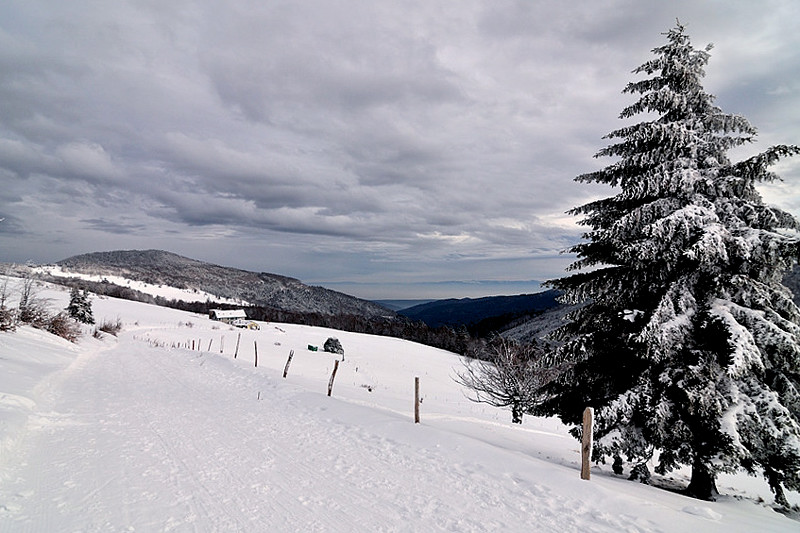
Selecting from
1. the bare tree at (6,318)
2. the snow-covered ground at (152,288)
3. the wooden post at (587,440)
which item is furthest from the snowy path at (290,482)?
the snow-covered ground at (152,288)

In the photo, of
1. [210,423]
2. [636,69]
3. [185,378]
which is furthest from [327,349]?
[636,69]

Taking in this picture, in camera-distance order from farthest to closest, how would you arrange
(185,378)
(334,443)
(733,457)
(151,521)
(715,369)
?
1. (185,378)
2. (334,443)
3. (715,369)
4. (733,457)
5. (151,521)

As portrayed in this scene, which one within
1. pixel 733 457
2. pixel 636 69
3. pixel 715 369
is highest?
pixel 636 69

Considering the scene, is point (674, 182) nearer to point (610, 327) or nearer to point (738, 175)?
point (738, 175)

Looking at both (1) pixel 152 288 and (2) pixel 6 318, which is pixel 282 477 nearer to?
(2) pixel 6 318

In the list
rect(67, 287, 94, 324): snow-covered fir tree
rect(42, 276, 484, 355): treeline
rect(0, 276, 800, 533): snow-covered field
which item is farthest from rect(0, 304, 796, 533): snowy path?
rect(42, 276, 484, 355): treeline

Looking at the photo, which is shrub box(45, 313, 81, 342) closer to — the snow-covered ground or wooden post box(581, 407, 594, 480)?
wooden post box(581, 407, 594, 480)

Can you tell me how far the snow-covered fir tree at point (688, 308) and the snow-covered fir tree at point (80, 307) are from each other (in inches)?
1982

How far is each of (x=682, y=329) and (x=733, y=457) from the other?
2411 millimetres

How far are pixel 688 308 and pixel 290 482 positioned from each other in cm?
859

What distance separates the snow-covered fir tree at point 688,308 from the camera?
7.70 m

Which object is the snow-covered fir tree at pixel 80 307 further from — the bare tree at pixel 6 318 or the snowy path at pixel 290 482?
the snowy path at pixel 290 482

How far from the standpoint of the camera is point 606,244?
9.61m

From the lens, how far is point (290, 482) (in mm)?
6426
